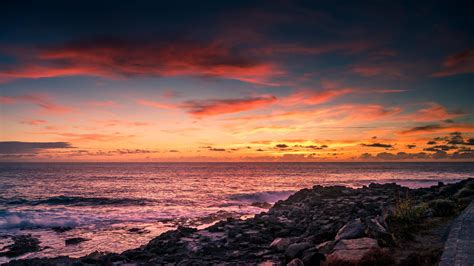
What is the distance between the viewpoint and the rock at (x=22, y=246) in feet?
57.2

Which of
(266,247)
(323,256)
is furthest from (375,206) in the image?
(323,256)

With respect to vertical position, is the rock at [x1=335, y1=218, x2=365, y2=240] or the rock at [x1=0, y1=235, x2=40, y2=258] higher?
the rock at [x1=335, y1=218, x2=365, y2=240]

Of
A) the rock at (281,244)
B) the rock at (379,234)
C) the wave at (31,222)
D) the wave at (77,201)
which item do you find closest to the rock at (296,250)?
the rock at (281,244)

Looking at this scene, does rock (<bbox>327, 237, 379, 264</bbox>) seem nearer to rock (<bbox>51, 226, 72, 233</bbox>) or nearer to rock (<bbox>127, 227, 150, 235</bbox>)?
rock (<bbox>127, 227, 150, 235</bbox>)

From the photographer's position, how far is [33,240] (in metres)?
20.2

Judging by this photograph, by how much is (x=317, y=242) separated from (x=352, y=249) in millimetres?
3376

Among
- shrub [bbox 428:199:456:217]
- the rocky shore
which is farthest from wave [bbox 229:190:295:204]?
shrub [bbox 428:199:456:217]

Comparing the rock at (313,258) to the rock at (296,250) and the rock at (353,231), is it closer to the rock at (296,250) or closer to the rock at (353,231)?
the rock at (296,250)

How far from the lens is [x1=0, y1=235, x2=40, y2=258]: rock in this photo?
17.4 metres

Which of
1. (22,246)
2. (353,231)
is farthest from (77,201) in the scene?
(353,231)

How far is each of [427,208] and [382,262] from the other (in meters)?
9.50

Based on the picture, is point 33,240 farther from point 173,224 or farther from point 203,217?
point 203,217

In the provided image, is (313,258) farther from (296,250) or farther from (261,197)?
(261,197)

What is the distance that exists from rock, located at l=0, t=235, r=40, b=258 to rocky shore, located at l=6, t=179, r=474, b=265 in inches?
6.3
